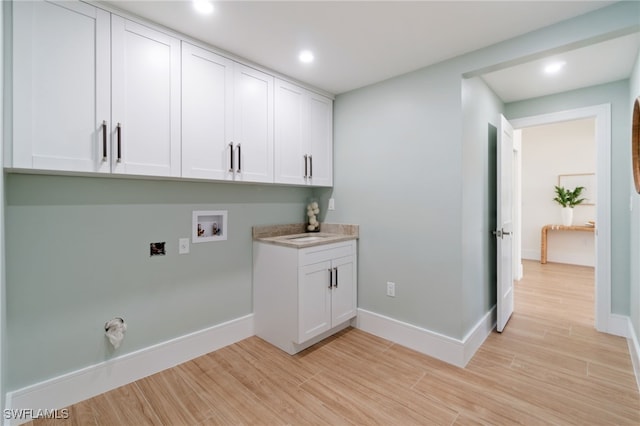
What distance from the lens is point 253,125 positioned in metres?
2.44

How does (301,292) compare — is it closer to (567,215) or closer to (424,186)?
(424,186)

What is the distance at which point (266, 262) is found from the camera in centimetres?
263

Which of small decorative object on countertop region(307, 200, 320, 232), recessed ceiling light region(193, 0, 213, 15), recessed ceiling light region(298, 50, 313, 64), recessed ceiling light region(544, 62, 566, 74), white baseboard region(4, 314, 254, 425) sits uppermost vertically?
recessed ceiling light region(544, 62, 566, 74)

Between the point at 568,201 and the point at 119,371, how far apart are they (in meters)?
7.26

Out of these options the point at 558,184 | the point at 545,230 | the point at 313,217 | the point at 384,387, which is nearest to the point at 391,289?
the point at 384,387

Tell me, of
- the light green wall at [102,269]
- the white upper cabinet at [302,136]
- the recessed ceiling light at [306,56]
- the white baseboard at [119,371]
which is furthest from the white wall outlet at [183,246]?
the recessed ceiling light at [306,56]

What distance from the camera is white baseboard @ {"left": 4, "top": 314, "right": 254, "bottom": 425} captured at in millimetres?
1700

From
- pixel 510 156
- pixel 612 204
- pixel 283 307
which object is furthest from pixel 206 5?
pixel 612 204

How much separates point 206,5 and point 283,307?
7.16 feet

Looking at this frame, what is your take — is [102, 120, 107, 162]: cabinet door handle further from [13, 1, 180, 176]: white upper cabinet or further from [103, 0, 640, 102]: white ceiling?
[103, 0, 640, 102]: white ceiling

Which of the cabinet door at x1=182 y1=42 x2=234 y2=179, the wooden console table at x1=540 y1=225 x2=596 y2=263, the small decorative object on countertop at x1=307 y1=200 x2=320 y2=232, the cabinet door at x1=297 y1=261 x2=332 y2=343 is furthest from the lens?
the wooden console table at x1=540 y1=225 x2=596 y2=263

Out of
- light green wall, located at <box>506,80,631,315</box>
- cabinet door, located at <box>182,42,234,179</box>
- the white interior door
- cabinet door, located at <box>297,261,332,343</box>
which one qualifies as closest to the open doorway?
light green wall, located at <box>506,80,631,315</box>

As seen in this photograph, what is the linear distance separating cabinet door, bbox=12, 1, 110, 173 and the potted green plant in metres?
7.14

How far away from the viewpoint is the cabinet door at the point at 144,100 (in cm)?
175
